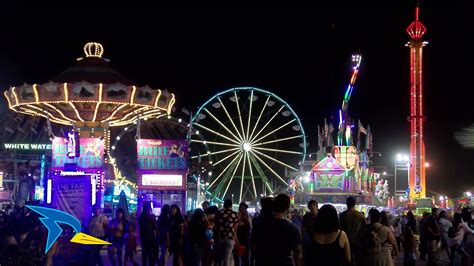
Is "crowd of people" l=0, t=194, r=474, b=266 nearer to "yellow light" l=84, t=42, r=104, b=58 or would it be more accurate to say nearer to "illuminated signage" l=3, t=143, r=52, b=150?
"yellow light" l=84, t=42, r=104, b=58

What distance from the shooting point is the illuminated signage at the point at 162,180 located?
3784 cm

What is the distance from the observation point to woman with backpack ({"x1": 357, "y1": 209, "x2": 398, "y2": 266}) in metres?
10.5

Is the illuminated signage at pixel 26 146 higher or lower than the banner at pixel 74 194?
higher

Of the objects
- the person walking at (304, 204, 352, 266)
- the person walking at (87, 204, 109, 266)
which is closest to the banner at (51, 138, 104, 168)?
the person walking at (87, 204, 109, 266)

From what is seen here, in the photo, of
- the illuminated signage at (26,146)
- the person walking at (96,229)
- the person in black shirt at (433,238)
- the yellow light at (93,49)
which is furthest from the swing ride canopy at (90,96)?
the illuminated signage at (26,146)

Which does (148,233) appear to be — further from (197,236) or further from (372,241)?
(372,241)

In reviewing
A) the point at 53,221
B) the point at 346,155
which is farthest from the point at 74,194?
the point at 346,155

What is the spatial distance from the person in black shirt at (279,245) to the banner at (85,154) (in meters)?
29.9

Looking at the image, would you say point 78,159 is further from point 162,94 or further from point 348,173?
point 348,173

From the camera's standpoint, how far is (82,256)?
13.8m

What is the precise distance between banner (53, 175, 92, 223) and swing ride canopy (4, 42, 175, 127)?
23045mm

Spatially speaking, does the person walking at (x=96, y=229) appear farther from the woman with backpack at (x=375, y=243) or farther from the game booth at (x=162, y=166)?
the game booth at (x=162, y=166)

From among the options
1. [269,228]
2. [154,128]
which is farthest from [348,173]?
[269,228]

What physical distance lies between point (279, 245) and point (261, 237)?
8.7 inches
